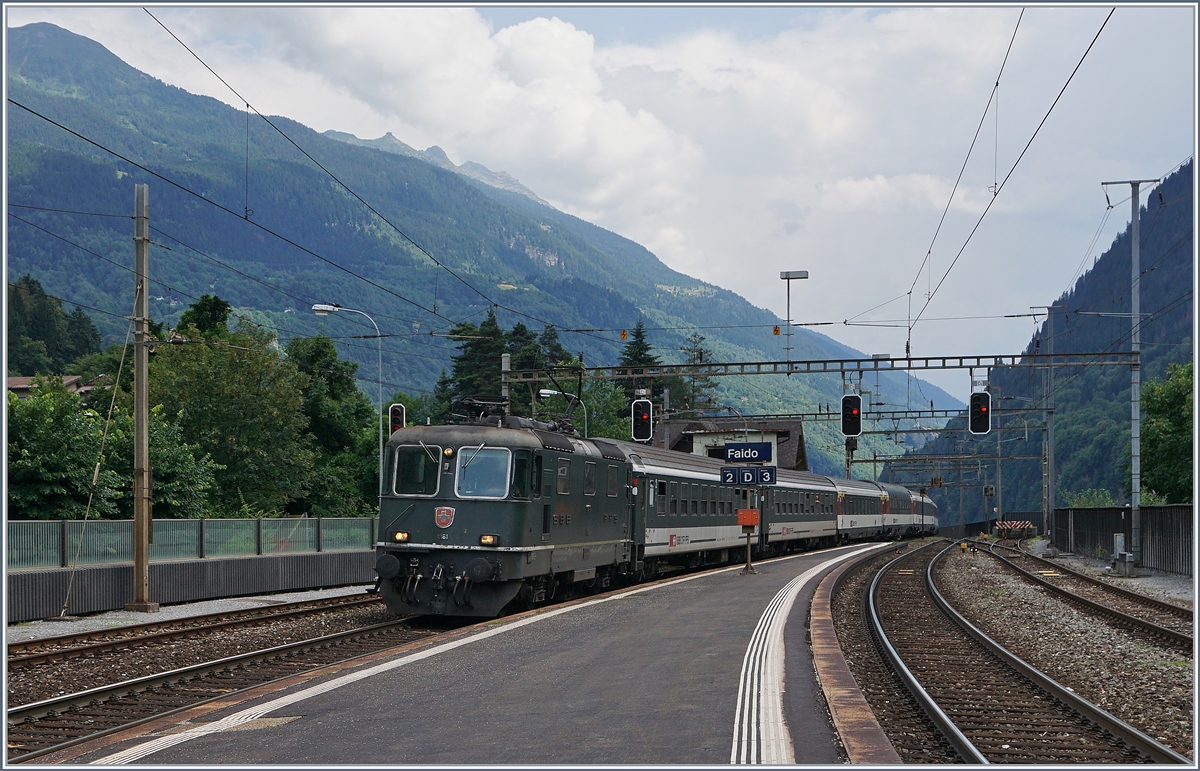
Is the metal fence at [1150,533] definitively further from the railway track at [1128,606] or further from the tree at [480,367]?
the tree at [480,367]

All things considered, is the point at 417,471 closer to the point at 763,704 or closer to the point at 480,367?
the point at 763,704

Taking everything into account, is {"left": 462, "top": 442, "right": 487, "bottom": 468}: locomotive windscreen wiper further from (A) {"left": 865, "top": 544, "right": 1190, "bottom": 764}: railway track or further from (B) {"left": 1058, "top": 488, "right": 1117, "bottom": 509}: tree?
(B) {"left": 1058, "top": 488, "right": 1117, "bottom": 509}: tree

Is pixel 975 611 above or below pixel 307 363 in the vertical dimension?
below

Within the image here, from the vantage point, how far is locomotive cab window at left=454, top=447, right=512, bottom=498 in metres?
18.1

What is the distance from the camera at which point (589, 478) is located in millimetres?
21938

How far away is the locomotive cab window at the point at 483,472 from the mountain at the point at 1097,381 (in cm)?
10218

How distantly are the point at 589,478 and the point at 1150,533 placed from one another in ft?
64.4

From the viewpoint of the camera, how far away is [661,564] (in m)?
30.1

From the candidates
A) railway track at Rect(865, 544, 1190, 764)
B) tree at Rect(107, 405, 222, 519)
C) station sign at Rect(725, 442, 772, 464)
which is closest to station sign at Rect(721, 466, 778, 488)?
station sign at Rect(725, 442, 772, 464)

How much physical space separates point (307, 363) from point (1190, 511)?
59621 millimetres

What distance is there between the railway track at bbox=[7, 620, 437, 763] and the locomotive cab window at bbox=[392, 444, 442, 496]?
290cm

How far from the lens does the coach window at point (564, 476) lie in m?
20.1

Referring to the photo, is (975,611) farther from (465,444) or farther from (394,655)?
(394,655)

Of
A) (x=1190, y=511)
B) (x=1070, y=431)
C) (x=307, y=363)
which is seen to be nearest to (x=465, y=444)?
(x=1190, y=511)
